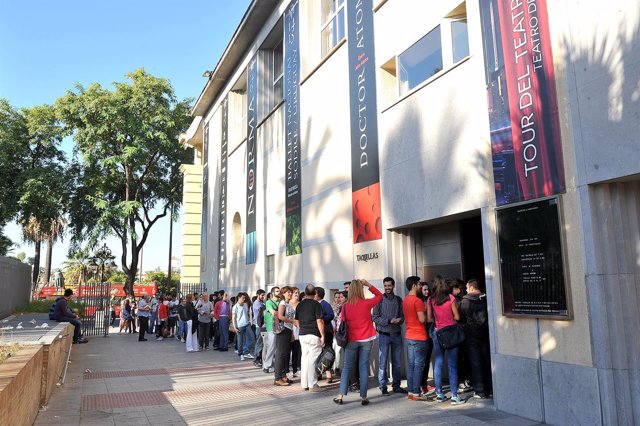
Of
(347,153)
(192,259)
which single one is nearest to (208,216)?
(192,259)

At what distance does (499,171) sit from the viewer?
7.22 meters

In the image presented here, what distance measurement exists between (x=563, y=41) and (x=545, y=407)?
4.49 meters

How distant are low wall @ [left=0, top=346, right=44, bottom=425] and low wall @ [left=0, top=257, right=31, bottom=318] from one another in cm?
1528

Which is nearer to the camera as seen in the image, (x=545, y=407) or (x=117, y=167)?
(x=545, y=407)

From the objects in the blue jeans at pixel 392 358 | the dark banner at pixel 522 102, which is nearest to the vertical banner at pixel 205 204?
the blue jeans at pixel 392 358

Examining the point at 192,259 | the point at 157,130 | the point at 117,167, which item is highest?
the point at 157,130

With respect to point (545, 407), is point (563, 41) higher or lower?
higher

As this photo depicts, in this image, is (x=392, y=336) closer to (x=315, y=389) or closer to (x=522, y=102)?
(x=315, y=389)

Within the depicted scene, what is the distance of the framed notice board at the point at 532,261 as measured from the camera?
6.27 meters

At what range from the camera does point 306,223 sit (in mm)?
14383

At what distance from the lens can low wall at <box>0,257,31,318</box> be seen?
20.4 meters

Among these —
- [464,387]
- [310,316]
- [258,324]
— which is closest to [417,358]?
[464,387]

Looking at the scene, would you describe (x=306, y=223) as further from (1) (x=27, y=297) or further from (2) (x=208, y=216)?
(1) (x=27, y=297)

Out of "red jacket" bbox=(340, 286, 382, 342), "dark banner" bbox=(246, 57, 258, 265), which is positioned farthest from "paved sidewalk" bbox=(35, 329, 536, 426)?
"dark banner" bbox=(246, 57, 258, 265)
